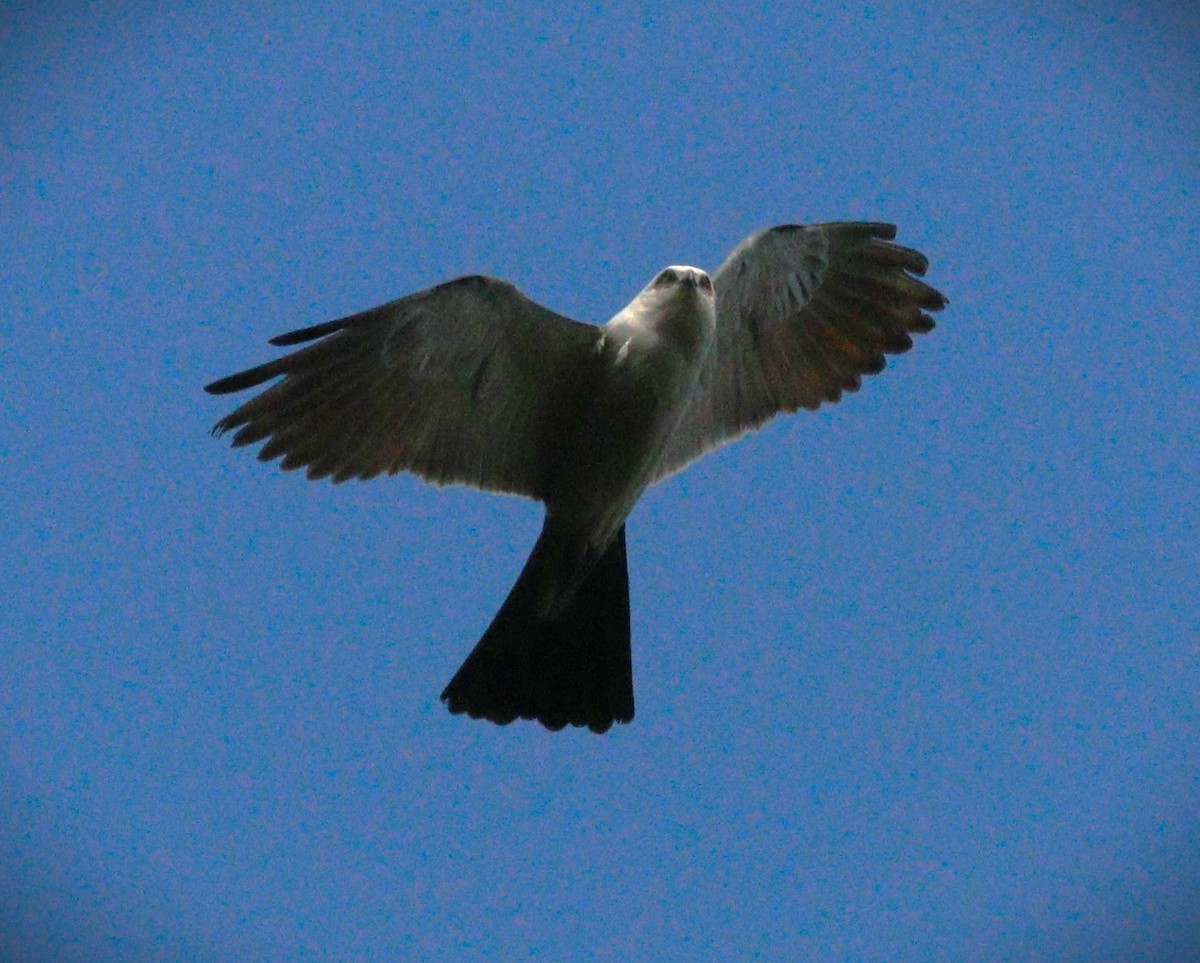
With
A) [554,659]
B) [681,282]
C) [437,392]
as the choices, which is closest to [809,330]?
[681,282]

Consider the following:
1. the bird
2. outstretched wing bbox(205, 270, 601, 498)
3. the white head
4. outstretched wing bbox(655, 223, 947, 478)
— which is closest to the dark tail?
the bird

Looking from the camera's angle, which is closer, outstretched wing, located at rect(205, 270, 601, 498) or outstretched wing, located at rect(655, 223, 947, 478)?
outstretched wing, located at rect(205, 270, 601, 498)

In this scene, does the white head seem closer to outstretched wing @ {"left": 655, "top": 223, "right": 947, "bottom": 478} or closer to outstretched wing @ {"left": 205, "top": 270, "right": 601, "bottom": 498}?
outstretched wing @ {"left": 205, "top": 270, "right": 601, "bottom": 498}

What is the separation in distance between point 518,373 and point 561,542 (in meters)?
0.89

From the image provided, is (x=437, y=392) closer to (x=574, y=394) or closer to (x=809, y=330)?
(x=574, y=394)

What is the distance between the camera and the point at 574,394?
5.30 metres

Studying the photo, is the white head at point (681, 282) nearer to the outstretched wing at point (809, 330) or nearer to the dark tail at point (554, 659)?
the outstretched wing at point (809, 330)

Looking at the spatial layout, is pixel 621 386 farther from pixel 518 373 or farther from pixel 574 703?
pixel 574 703

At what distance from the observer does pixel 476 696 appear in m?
5.36

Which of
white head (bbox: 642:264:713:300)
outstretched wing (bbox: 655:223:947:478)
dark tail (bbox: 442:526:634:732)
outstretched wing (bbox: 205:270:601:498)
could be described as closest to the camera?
white head (bbox: 642:264:713:300)

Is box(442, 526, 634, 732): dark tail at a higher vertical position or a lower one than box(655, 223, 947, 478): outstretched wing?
lower

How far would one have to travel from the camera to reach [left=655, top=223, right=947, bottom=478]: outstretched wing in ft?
18.9

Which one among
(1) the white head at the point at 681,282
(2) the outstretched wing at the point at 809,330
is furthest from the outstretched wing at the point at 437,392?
(2) the outstretched wing at the point at 809,330

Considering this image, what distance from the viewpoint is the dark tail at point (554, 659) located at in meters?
5.36
